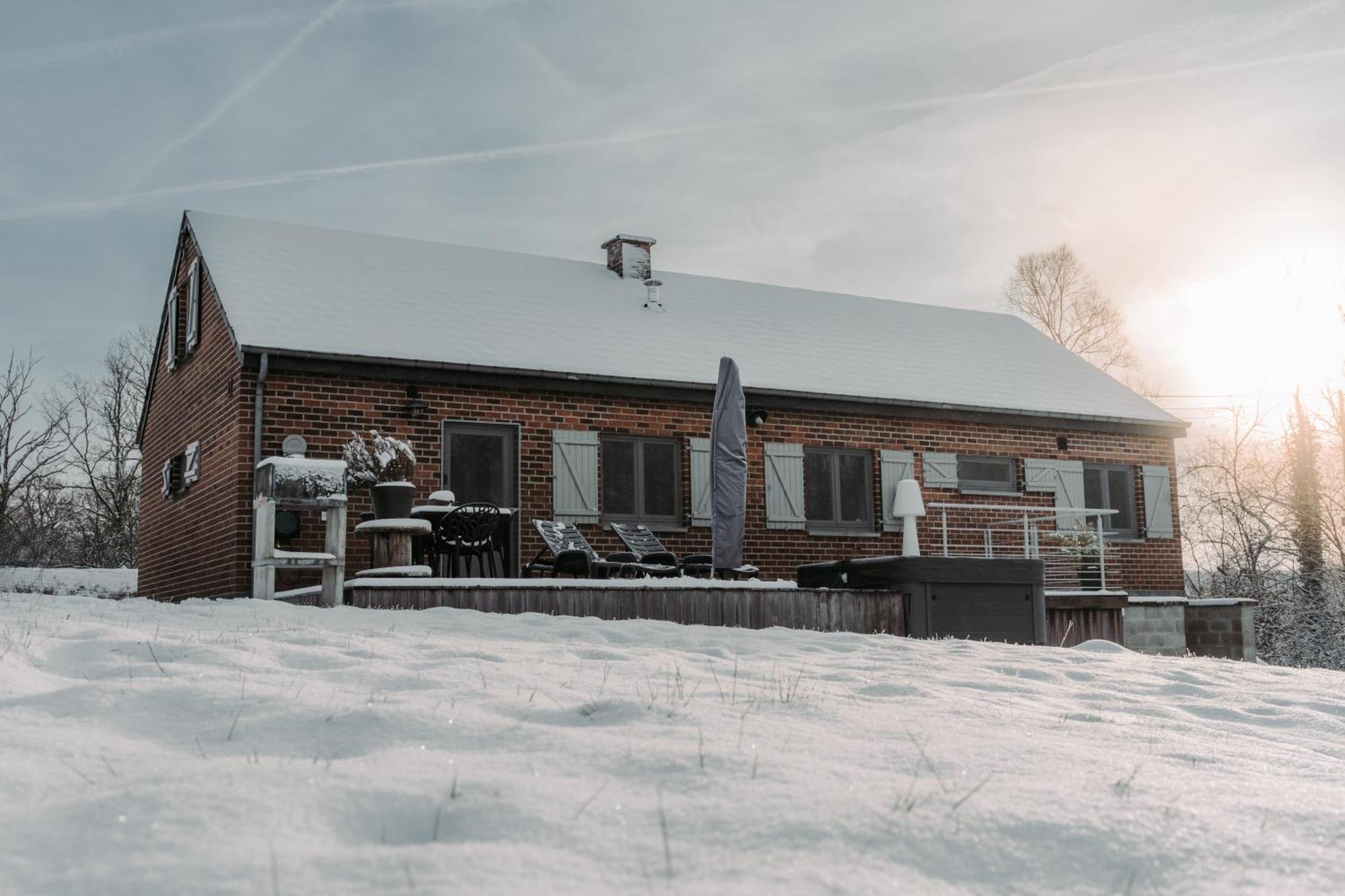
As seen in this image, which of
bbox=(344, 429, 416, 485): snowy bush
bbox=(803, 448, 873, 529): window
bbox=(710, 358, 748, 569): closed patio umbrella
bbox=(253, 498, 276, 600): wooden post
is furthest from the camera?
bbox=(803, 448, 873, 529): window

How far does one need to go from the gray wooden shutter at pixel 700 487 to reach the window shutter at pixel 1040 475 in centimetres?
445

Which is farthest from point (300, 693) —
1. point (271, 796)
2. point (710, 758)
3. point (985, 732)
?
point (985, 732)

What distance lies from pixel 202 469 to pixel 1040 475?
9.91 m

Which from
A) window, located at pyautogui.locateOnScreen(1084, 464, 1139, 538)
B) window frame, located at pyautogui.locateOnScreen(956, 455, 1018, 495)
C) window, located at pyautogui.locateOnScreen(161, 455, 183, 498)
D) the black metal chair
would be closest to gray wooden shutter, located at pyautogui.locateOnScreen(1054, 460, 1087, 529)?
window, located at pyautogui.locateOnScreen(1084, 464, 1139, 538)

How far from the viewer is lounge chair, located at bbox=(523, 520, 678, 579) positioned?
9.52 meters

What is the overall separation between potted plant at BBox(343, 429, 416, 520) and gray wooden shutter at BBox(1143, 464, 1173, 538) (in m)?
10.0

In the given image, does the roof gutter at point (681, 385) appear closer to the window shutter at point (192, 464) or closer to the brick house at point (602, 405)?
the brick house at point (602, 405)

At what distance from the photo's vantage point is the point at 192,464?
12578 millimetres

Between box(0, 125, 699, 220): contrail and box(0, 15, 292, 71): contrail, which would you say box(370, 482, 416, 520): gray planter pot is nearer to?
box(0, 125, 699, 220): contrail

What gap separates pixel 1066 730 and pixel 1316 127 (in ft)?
47.0

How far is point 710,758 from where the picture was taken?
272 centimetres

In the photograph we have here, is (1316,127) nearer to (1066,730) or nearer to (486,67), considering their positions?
(486,67)

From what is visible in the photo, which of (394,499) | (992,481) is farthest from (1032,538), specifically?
(394,499)

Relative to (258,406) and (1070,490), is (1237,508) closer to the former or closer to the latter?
(1070,490)
